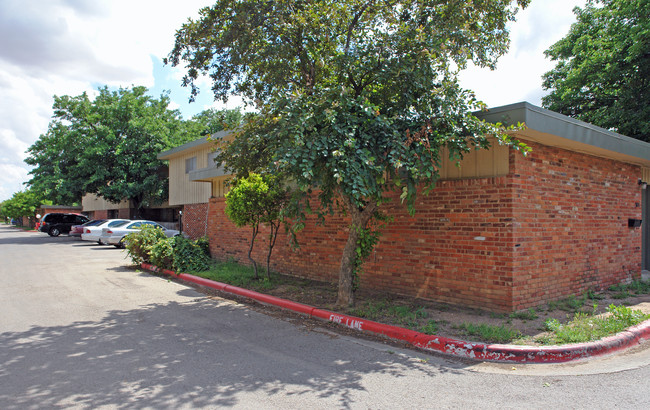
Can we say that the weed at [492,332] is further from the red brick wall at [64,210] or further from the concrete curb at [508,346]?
the red brick wall at [64,210]

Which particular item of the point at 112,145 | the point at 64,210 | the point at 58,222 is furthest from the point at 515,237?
the point at 64,210

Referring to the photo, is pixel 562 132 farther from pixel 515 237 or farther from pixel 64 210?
pixel 64 210

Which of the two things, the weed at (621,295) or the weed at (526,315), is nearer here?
the weed at (526,315)

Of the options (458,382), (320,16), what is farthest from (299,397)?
(320,16)

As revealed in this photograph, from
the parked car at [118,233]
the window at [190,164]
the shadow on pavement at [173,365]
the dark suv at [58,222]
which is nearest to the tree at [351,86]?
the shadow on pavement at [173,365]

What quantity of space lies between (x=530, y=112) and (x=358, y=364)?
4.45 meters

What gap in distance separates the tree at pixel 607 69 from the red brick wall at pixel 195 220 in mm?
16403

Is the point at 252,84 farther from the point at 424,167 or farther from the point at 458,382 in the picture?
the point at 458,382

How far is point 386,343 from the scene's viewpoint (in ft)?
19.3

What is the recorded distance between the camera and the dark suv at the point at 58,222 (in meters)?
30.9

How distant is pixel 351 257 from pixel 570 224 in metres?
4.30

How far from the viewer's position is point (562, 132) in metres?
6.92

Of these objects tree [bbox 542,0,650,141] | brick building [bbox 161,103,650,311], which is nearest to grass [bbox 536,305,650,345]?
brick building [bbox 161,103,650,311]

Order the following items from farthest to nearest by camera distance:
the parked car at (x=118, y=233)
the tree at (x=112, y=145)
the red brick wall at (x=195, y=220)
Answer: the tree at (x=112, y=145) → the parked car at (x=118, y=233) → the red brick wall at (x=195, y=220)
